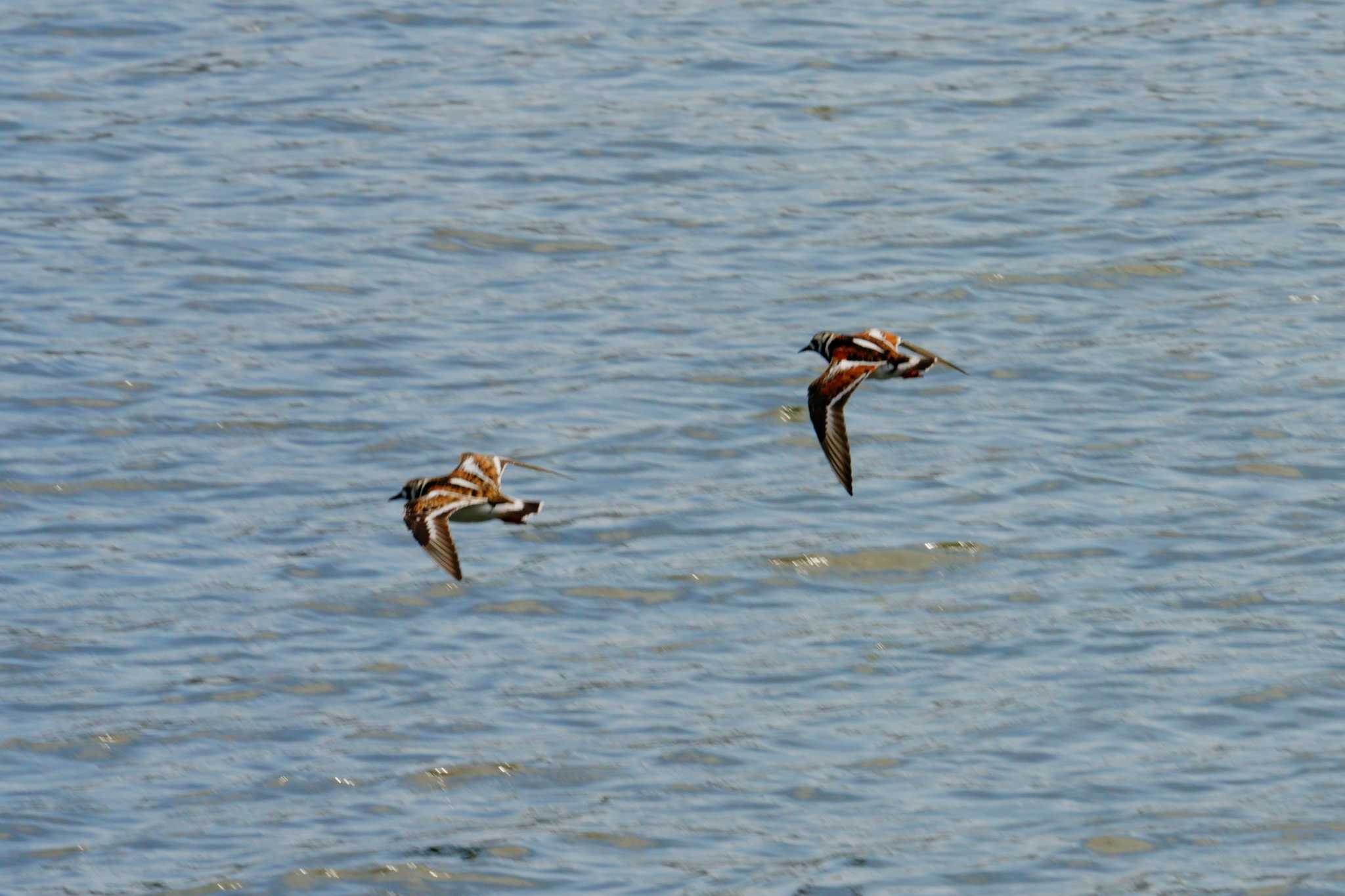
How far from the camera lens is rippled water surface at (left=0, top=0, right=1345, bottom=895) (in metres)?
10.6

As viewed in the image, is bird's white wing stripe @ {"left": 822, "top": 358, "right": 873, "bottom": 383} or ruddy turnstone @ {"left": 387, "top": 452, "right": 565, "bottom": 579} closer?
ruddy turnstone @ {"left": 387, "top": 452, "right": 565, "bottom": 579}

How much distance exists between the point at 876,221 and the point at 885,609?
5958mm

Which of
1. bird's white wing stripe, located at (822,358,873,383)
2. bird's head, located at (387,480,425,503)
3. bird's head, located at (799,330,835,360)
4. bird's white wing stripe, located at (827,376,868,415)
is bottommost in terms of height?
bird's head, located at (387,480,425,503)

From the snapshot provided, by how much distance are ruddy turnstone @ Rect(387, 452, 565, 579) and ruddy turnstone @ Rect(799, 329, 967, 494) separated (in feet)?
4.22

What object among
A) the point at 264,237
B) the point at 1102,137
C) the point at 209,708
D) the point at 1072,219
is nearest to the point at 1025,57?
the point at 1102,137

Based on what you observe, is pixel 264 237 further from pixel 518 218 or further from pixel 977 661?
pixel 977 661

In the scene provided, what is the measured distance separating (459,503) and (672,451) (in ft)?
13.9

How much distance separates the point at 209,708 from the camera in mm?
11477

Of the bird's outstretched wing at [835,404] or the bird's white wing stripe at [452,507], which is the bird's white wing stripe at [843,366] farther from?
the bird's white wing stripe at [452,507]

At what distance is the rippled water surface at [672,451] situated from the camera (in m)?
10.6

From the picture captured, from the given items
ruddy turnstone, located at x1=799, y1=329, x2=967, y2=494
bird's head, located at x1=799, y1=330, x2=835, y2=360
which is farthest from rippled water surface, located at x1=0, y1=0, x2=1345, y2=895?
bird's head, located at x1=799, y1=330, x2=835, y2=360

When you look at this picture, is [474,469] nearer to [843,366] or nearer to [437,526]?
[437,526]

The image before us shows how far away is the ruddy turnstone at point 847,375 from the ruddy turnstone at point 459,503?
129 cm

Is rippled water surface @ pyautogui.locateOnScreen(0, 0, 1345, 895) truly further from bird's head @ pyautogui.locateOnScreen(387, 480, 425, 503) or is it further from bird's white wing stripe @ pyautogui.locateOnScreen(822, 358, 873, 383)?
bird's white wing stripe @ pyautogui.locateOnScreen(822, 358, 873, 383)
